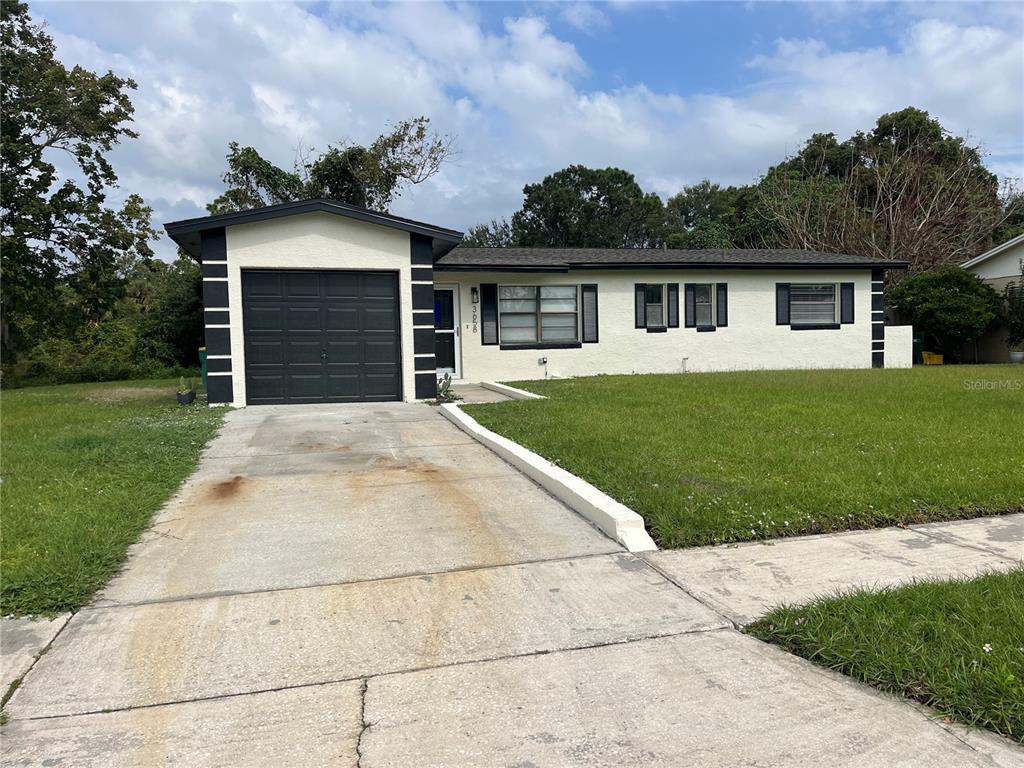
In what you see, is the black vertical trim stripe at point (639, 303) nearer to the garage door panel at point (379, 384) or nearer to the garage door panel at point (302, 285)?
the garage door panel at point (379, 384)

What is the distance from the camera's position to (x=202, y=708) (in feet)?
10.1

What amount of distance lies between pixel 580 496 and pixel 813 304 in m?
16.1

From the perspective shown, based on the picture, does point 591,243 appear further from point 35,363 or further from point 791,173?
point 35,363

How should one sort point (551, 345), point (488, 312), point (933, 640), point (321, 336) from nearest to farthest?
point (933, 640)
point (321, 336)
point (488, 312)
point (551, 345)

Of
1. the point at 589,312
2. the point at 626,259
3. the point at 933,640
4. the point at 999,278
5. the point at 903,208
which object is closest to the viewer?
the point at 933,640

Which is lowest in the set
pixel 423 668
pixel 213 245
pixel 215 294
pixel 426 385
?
pixel 423 668

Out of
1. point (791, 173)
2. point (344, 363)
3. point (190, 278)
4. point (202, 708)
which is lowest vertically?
point (202, 708)

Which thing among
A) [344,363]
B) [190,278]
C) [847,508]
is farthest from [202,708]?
[190,278]

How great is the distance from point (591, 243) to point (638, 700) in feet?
140

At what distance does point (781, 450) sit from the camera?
7312mm

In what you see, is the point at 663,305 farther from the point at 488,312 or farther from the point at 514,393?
the point at 514,393

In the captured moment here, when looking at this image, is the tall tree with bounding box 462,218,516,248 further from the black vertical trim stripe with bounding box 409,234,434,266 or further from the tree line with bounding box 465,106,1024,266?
the black vertical trim stripe with bounding box 409,234,434,266

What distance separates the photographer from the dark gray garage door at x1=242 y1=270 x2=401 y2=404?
12.3 m

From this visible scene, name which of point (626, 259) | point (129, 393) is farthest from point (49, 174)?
point (626, 259)
